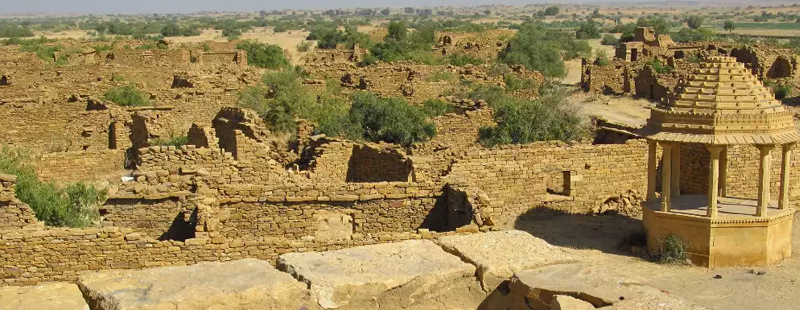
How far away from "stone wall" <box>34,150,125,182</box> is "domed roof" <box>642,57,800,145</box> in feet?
28.6

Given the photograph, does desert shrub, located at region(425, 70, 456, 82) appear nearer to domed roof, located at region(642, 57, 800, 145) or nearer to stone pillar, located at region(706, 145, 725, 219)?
domed roof, located at region(642, 57, 800, 145)

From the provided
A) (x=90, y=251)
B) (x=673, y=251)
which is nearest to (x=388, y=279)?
(x=90, y=251)

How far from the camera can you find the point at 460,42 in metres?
46.1

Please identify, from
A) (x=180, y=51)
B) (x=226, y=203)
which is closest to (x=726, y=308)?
(x=226, y=203)

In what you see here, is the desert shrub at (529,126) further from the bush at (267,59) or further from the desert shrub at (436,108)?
the bush at (267,59)

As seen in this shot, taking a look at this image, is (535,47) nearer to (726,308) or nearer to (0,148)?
(0,148)

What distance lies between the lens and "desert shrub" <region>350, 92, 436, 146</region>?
1741 cm

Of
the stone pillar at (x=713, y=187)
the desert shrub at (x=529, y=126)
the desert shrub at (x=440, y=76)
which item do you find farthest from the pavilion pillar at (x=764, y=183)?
the desert shrub at (x=440, y=76)

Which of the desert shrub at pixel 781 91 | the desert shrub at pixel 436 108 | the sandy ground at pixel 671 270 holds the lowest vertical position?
the sandy ground at pixel 671 270

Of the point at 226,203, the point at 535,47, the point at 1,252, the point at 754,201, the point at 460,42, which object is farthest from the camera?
the point at 460,42

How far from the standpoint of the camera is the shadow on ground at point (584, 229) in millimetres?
12211

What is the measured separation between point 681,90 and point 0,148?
38.8ft

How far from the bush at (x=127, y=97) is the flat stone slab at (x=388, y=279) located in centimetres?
1667

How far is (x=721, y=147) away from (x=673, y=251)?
147 cm
